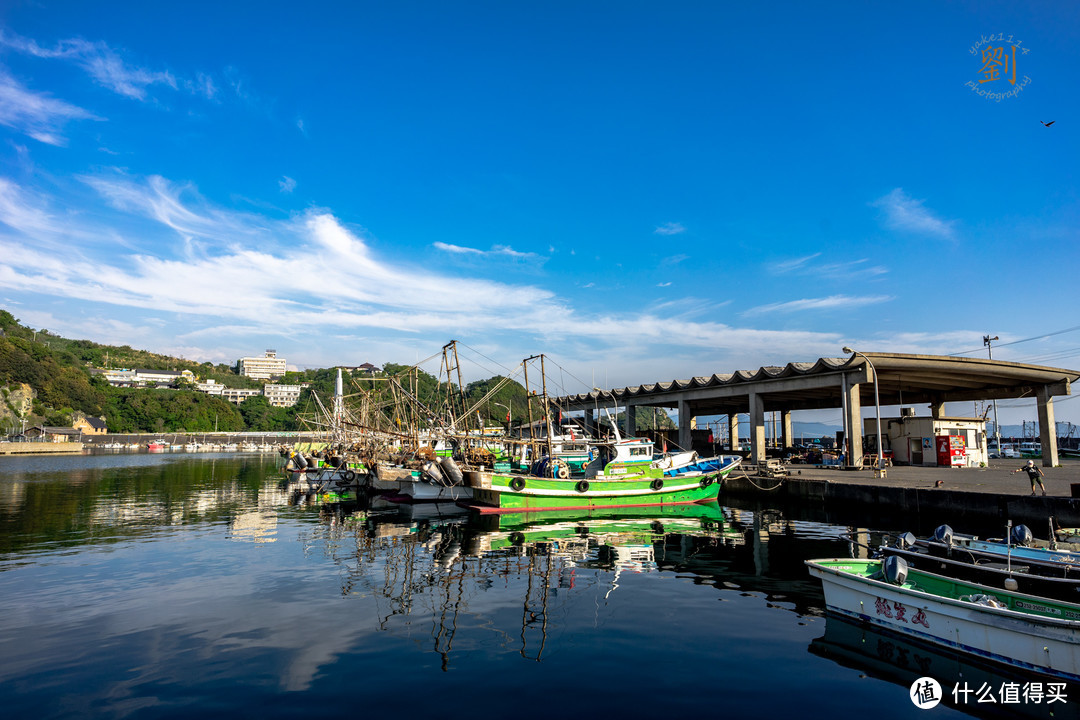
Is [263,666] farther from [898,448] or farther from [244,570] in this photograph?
[898,448]

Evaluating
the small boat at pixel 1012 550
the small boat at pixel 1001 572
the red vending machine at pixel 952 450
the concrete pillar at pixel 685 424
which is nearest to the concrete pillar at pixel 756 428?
the concrete pillar at pixel 685 424

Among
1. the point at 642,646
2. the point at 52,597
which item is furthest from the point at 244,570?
the point at 642,646

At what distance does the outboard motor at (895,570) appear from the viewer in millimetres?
10414

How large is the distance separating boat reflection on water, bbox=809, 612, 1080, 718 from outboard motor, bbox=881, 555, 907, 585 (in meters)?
0.94

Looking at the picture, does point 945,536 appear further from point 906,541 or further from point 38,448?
point 38,448

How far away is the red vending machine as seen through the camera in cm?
3909

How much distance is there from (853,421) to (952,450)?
894 cm

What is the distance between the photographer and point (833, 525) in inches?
957

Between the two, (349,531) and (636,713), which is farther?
(349,531)

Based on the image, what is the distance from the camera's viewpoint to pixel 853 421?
3625cm

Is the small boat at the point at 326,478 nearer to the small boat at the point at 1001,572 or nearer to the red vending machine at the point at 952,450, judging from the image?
the small boat at the point at 1001,572

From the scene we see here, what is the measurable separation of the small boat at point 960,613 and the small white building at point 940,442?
112 feet

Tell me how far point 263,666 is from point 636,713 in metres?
6.12

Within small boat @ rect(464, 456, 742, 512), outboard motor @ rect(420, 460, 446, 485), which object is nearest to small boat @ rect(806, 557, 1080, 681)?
small boat @ rect(464, 456, 742, 512)
